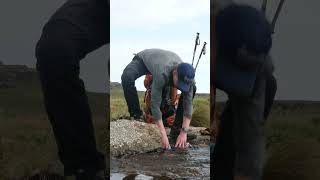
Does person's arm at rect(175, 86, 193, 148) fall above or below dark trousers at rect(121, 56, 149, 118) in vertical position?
below

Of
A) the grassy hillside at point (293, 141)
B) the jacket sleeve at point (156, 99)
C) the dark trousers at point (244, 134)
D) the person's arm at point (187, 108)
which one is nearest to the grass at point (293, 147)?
the grassy hillside at point (293, 141)

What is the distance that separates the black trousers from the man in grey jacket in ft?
1.31

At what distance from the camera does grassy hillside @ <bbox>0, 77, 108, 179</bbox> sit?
5.60 m

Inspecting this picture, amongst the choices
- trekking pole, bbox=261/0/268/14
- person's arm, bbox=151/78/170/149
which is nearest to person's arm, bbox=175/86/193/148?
person's arm, bbox=151/78/170/149

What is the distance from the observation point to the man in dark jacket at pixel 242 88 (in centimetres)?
557

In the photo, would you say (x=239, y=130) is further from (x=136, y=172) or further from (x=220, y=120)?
(x=136, y=172)

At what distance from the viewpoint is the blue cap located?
5.55 m

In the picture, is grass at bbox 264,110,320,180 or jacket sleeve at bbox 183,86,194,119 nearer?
jacket sleeve at bbox 183,86,194,119

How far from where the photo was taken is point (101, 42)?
219 inches

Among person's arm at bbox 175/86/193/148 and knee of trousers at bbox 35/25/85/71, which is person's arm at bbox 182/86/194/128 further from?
knee of trousers at bbox 35/25/85/71

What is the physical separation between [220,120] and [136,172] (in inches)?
37.8

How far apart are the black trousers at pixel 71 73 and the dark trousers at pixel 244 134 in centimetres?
118

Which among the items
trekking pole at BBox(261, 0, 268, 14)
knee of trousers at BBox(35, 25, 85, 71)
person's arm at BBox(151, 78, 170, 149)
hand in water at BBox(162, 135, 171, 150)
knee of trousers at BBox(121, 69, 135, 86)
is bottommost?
hand in water at BBox(162, 135, 171, 150)

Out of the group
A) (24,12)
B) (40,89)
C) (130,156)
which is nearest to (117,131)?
(130,156)
